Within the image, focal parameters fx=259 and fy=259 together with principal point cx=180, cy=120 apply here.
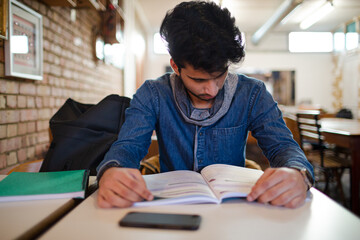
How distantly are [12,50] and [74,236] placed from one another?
1.43m

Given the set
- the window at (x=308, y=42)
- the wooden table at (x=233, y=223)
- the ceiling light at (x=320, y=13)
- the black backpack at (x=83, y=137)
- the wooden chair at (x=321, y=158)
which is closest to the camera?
the wooden table at (x=233, y=223)

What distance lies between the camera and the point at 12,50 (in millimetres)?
1510

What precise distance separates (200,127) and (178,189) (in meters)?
0.44


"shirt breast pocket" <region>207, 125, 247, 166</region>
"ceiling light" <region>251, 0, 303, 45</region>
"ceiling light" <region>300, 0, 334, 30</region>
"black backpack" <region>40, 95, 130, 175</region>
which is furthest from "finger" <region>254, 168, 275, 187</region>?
"ceiling light" <region>300, 0, 334, 30</region>

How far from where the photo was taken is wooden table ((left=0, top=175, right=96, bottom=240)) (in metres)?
0.50

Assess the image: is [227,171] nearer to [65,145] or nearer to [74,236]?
[74,236]

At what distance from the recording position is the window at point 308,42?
303 inches

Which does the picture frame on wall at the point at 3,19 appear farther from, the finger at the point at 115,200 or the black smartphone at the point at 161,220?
the black smartphone at the point at 161,220

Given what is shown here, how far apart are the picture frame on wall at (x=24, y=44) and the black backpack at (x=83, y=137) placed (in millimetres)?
687

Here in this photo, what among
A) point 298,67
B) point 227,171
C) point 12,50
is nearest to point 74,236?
point 227,171

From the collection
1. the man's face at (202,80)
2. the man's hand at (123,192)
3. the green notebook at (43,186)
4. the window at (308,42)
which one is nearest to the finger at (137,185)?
the man's hand at (123,192)

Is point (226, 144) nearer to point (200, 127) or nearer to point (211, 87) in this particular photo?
point (200, 127)

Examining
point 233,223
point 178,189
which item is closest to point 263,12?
point 178,189

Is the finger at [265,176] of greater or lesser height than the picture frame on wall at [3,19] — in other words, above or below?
below
